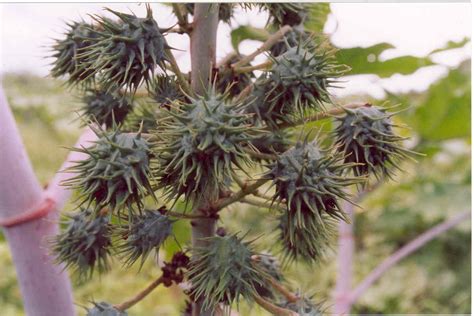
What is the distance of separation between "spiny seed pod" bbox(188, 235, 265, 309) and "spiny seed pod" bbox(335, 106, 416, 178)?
28 cm

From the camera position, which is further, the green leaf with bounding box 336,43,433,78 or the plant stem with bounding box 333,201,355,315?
the plant stem with bounding box 333,201,355,315

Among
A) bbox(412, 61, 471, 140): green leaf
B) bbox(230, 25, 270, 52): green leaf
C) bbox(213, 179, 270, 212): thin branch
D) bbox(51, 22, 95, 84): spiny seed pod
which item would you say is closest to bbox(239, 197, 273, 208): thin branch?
bbox(213, 179, 270, 212): thin branch


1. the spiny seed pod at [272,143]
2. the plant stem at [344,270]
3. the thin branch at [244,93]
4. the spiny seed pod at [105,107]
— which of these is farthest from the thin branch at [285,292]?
the plant stem at [344,270]

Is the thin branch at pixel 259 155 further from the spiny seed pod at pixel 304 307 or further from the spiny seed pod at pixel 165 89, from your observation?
the spiny seed pod at pixel 304 307

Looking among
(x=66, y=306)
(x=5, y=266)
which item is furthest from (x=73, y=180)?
(x=5, y=266)

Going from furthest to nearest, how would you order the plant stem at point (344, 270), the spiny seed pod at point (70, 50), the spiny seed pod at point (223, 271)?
the plant stem at point (344, 270) < the spiny seed pod at point (70, 50) < the spiny seed pod at point (223, 271)

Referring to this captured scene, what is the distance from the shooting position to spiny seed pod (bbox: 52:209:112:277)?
135 cm

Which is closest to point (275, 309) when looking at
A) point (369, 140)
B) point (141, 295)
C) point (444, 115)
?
point (141, 295)

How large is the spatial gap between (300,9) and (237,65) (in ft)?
0.94

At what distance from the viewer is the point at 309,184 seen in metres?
1.12

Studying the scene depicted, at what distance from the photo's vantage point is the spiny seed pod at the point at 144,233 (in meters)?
1.21

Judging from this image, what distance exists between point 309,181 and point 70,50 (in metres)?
0.62

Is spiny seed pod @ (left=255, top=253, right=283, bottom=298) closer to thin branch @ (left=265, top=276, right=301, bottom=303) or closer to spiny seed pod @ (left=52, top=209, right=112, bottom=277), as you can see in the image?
thin branch @ (left=265, top=276, right=301, bottom=303)

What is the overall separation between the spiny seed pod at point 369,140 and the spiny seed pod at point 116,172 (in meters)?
0.39
